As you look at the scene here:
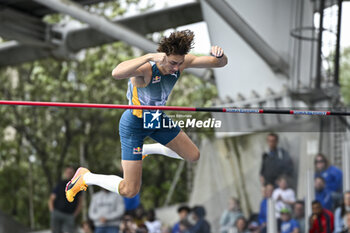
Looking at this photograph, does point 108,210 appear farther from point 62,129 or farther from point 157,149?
point 62,129

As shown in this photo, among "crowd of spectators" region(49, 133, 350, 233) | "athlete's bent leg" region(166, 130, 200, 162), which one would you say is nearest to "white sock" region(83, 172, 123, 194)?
"athlete's bent leg" region(166, 130, 200, 162)

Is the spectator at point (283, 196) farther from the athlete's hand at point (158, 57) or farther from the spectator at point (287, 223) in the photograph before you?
the athlete's hand at point (158, 57)

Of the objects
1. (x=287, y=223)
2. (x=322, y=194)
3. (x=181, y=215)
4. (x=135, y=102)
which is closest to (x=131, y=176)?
(x=135, y=102)

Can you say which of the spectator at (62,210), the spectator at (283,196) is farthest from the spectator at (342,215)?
the spectator at (62,210)

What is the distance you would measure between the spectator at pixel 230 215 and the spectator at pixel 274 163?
116 centimetres

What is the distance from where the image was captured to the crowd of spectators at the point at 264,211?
31.1 ft

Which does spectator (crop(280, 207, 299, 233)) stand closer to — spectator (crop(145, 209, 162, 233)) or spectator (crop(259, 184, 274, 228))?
spectator (crop(259, 184, 274, 228))

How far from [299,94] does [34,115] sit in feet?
29.0

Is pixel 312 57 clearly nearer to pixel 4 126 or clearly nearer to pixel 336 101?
pixel 336 101

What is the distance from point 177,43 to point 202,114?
3.95 ft

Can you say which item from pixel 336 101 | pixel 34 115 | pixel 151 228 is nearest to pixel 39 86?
pixel 34 115

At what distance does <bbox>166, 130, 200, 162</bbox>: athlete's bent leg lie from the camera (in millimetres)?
6105

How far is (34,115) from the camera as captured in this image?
1758 cm

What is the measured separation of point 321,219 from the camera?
31.6 ft
